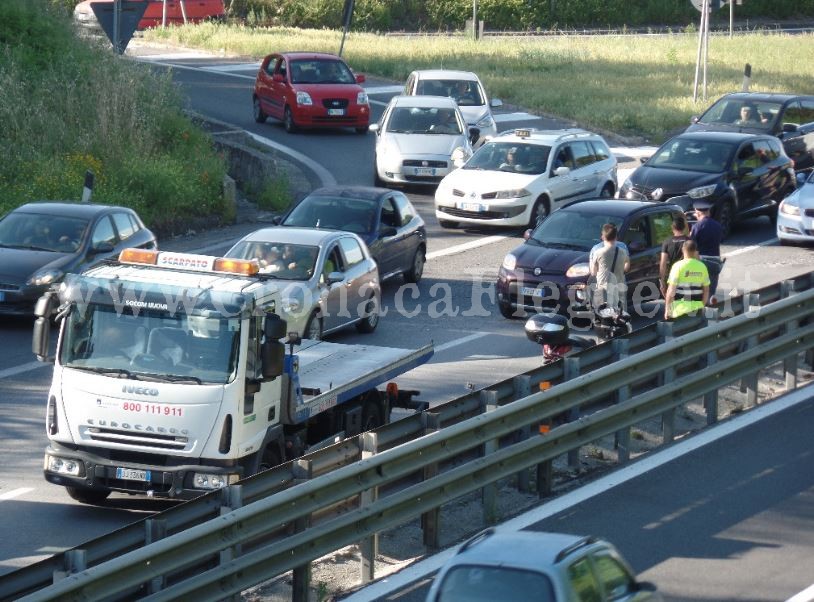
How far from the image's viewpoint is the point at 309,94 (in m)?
34.8

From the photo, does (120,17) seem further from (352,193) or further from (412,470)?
(412,470)

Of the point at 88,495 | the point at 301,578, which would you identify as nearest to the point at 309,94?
the point at 88,495

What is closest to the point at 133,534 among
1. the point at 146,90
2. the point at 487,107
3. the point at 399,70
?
the point at 146,90

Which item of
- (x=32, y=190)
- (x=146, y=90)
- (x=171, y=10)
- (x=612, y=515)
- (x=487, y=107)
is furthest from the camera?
(x=171, y=10)

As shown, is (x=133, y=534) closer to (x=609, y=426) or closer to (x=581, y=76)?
(x=609, y=426)

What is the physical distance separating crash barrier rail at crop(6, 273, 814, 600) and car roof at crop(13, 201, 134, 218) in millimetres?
8807

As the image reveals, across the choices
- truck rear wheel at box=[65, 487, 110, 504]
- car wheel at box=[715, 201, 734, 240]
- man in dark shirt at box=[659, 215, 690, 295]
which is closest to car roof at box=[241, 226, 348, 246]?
man in dark shirt at box=[659, 215, 690, 295]

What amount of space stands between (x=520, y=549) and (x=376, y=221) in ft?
44.8

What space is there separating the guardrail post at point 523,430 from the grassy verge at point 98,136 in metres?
13.2

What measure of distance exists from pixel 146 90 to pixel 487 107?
8170 mm

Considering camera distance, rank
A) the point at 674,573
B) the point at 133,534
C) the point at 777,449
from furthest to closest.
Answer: the point at 777,449 → the point at 674,573 → the point at 133,534

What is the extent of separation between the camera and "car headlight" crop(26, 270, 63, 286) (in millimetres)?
18875

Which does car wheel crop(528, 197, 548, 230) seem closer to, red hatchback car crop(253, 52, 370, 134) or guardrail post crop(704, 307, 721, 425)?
red hatchback car crop(253, 52, 370, 134)

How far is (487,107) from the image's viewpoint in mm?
33938
